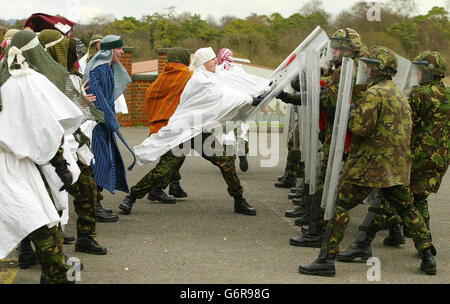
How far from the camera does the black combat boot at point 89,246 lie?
6371mm

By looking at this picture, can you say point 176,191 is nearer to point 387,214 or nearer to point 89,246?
point 89,246

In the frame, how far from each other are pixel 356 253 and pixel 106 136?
10.0 feet

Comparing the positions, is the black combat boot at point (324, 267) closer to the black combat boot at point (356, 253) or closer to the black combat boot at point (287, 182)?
the black combat boot at point (356, 253)

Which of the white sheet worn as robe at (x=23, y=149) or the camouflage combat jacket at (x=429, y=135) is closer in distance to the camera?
the white sheet worn as robe at (x=23, y=149)

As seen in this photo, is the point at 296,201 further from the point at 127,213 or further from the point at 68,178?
the point at 68,178

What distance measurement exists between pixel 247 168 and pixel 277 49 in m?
16.2

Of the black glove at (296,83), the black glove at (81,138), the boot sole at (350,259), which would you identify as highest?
the black glove at (296,83)

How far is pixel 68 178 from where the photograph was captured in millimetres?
4867

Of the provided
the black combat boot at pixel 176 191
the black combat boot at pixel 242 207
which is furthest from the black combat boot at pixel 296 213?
the black combat boot at pixel 176 191

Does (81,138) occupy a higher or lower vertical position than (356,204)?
higher

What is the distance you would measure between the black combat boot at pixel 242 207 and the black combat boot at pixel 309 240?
4.96 feet

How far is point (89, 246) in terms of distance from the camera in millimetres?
6375

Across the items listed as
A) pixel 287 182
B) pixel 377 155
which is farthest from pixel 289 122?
pixel 377 155
